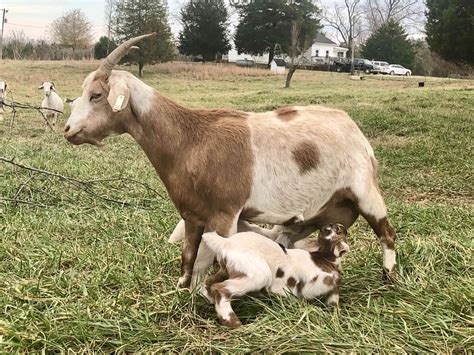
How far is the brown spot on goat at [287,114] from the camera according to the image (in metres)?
3.94

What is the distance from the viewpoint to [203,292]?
3.55m

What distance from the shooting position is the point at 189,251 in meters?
3.89

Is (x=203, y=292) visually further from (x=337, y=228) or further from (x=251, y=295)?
(x=337, y=228)

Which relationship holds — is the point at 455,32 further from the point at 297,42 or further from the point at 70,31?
the point at 70,31

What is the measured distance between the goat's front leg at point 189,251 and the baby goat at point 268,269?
344mm

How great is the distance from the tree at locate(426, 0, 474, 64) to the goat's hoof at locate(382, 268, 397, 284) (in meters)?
12.1

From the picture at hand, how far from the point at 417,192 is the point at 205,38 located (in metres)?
43.8

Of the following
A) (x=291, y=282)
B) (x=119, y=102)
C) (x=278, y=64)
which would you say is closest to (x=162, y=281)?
(x=291, y=282)

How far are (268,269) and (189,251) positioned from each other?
0.75 metres

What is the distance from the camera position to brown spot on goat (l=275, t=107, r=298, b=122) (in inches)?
155

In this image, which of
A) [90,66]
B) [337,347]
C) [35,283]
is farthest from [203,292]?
[90,66]

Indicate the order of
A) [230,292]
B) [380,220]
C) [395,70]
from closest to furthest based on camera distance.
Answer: [230,292] < [380,220] < [395,70]

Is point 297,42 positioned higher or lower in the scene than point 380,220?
higher

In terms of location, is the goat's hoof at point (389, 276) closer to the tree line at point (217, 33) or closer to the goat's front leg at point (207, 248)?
the goat's front leg at point (207, 248)
